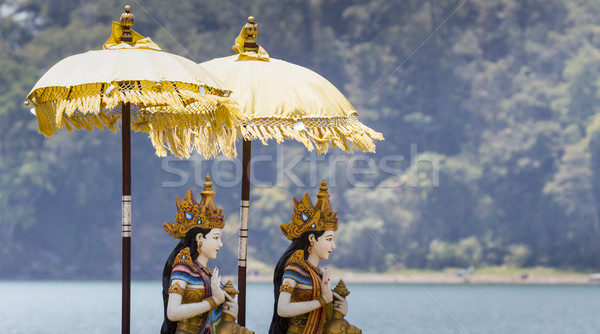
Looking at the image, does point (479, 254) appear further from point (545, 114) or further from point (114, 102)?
point (114, 102)

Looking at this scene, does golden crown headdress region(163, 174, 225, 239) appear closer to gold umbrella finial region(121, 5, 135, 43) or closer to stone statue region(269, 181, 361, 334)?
stone statue region(269, 181, 361, 334)

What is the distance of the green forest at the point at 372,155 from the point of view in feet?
91.7

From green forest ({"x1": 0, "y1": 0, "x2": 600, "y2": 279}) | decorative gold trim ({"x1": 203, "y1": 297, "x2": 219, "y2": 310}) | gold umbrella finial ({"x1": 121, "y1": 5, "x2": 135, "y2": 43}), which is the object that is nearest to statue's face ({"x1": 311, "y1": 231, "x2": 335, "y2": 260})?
decorative gold trim ({"x1": 203, "y1": 297, "x2": 219, "y2": 310})

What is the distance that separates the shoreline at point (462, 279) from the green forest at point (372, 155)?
0.31 m

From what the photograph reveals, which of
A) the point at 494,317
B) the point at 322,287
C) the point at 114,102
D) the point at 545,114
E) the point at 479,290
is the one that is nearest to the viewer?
the point at 114,102

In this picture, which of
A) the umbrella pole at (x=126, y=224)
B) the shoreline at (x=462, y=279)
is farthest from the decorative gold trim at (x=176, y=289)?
the shoreline at (x=462, y=279)

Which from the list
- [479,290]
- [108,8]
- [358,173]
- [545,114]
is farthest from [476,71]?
[108,8]

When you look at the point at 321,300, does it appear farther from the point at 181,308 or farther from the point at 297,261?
the point at 181,308

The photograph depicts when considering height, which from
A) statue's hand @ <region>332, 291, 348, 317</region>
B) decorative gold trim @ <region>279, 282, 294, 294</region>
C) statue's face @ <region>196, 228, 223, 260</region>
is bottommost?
statue's hand @ <region>332, 291, 348, 317</region>

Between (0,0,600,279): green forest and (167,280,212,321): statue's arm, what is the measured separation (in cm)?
2125

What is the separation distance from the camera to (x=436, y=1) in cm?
3297

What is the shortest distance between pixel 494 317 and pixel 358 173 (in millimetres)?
9972

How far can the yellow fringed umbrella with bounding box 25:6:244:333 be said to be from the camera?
507 cm

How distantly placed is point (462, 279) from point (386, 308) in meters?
9.05
